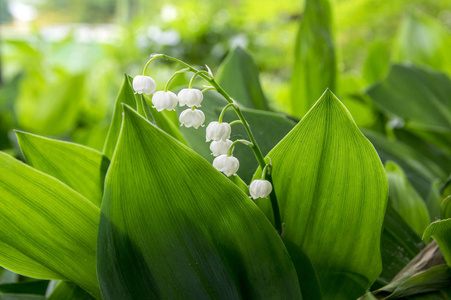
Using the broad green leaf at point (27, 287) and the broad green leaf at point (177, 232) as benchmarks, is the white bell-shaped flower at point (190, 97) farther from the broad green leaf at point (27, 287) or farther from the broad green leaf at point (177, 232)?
the broad green leaf at point (27, 287)

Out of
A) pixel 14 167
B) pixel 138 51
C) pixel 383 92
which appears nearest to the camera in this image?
pixel 14 167

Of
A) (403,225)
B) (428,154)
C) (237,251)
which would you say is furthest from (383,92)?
(237,251)

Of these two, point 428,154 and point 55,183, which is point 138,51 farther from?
point 55,183

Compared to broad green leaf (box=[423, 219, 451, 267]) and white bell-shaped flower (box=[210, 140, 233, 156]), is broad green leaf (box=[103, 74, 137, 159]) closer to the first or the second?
white bell-shaped flower (box=[210, 140, 233, 156])

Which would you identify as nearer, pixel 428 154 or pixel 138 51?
pixel 428 154

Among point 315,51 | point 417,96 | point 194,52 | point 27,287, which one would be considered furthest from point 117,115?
point 194,52
